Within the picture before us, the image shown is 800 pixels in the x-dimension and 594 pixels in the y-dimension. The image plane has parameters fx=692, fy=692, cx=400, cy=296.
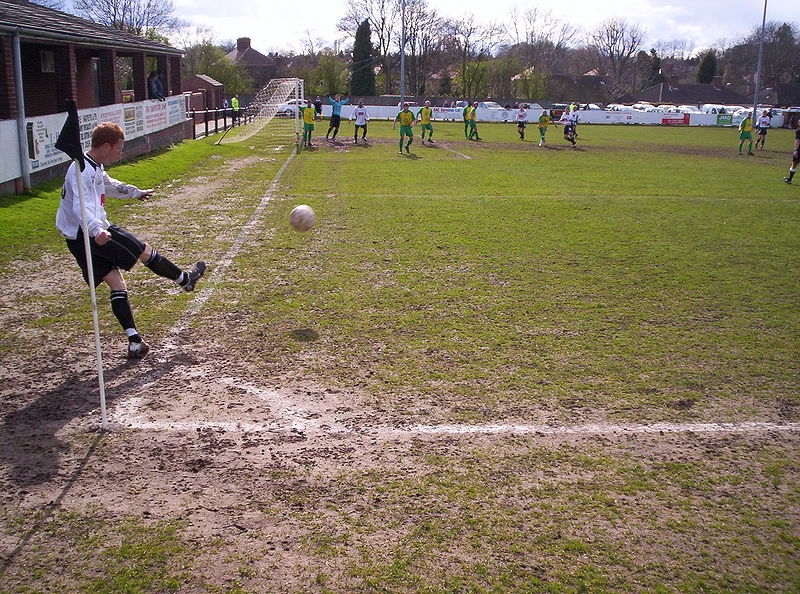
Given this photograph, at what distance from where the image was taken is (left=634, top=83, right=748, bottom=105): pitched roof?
101 meters

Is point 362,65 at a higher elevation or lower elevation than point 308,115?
higher

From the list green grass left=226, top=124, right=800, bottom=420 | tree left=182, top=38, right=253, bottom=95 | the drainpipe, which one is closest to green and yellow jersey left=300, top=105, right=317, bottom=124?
green grass left=226, top=124, right=800, bottom=420

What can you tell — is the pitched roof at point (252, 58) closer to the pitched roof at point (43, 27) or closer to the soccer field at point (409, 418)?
the pitched roof at point (43, 27)

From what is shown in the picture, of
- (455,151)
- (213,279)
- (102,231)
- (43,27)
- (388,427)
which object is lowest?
(388,427)

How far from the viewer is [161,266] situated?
22.1 ft

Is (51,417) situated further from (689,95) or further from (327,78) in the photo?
(689,95)

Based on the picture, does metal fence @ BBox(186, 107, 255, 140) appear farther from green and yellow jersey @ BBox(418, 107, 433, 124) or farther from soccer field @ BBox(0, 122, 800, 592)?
soccer field @ BBox(0, 122, 800, 592)

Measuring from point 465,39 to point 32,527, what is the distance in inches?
3676

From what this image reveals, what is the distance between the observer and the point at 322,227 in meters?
12.2

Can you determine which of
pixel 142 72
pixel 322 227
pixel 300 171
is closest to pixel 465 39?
pixel 142 72

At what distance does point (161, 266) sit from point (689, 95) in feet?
358

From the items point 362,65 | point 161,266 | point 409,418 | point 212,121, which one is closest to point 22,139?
point 161,266

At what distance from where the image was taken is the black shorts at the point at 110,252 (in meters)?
6.16

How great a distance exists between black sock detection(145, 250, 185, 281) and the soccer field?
557 mm
